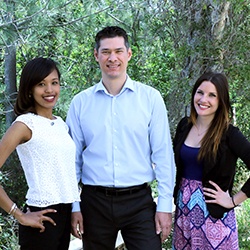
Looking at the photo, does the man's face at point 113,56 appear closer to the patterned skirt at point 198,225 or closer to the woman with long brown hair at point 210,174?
the woman with long brown hair at point 210,174

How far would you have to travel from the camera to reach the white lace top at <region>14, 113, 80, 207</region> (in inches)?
81.3

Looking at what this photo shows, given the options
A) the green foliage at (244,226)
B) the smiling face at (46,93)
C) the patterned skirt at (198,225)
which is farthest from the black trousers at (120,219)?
the green foliage at (244,226)

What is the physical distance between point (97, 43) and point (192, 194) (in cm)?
129

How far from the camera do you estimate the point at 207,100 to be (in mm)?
2451

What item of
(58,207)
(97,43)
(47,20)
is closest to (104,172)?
(58,207)

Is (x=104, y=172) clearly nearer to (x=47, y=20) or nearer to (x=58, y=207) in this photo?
(x=58, y=207)

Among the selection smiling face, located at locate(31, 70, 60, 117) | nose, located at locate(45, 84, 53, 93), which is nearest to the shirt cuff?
smiling face, located at locate(31, 70, 60, 117)

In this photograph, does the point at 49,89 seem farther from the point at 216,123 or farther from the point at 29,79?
the point at 216,123

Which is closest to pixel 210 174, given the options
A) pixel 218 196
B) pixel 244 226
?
pixel 218 196

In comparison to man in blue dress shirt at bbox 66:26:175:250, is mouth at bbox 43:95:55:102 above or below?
above

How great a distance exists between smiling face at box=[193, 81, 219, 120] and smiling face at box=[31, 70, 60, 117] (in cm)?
102

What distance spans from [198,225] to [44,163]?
1145 millimetres

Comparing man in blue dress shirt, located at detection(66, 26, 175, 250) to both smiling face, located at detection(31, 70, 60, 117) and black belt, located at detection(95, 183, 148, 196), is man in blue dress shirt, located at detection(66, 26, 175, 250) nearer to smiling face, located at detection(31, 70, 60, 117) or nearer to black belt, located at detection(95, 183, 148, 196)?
black belt, located at detection(95, 183, 148, 196)

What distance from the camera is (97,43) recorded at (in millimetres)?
2535
